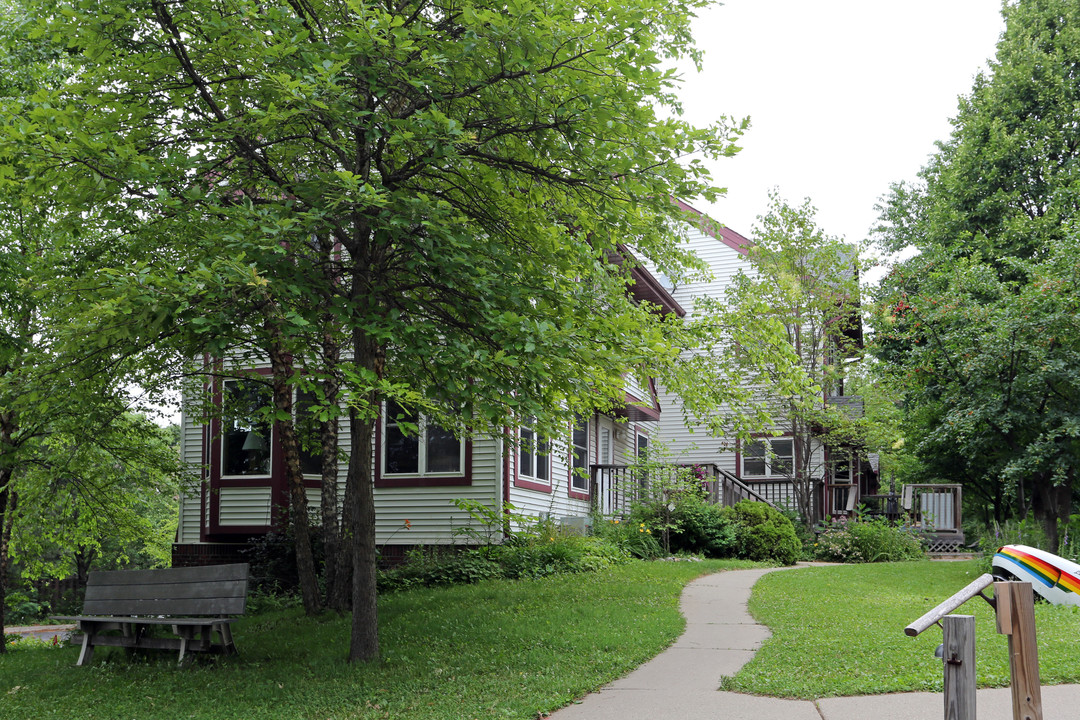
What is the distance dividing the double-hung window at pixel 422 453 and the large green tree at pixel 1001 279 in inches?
→ 355

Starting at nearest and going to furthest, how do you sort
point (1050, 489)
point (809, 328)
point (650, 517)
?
1. point (1050, 489)
2. point (650, 517)
3. point (809, 328)

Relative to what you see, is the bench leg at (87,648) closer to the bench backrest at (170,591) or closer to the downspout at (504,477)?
the bench backrest at (170,591)

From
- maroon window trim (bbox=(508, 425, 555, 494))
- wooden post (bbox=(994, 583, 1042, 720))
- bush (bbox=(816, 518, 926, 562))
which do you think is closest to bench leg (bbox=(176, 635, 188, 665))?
maroon window trim (bbox=(508, 425, 555, 494))

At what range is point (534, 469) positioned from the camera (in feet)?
56.5

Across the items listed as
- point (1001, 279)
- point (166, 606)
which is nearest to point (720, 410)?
point (1001, 279)

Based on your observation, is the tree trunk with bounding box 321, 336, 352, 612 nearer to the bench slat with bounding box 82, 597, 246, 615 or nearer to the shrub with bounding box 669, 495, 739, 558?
the bench slat with bounding box 82, 597, 246, 615

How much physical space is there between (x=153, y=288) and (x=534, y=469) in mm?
11318

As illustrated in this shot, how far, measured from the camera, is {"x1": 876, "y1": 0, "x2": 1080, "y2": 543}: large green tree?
15016 millimetres

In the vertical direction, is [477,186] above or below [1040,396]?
above

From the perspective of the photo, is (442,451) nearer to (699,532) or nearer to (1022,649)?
(699,532)

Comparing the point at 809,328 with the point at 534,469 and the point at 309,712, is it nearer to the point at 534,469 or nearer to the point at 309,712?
the point at 534,469

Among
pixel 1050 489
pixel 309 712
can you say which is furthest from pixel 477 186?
pixel 1050 489

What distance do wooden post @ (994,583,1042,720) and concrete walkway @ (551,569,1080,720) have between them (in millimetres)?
2004

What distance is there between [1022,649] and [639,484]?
15731 mm
